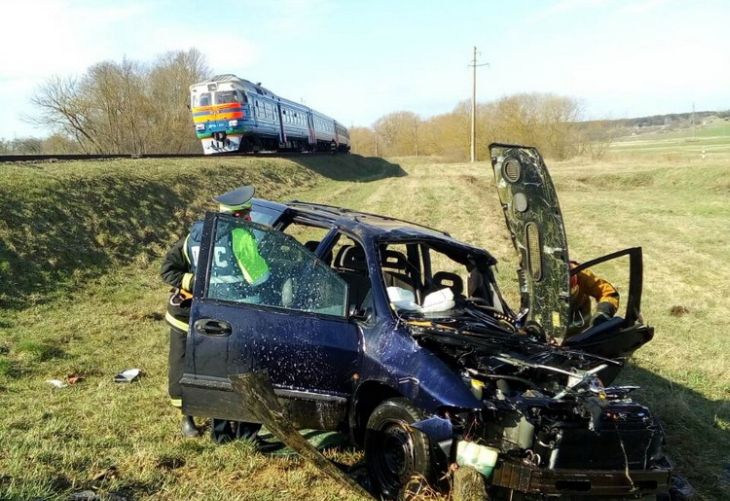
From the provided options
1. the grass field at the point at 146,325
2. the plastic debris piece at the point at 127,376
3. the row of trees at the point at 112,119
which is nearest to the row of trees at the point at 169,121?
the row of trees at the point at 112,119

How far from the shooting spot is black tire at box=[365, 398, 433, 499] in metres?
3.14

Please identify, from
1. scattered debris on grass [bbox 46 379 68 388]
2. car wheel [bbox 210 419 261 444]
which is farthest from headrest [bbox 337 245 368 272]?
scattered debris on grass [bbox 46 379 68 388]

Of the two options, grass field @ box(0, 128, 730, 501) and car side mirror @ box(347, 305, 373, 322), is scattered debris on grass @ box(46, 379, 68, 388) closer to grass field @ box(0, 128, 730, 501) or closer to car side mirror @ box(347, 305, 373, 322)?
grass field @ box(0, 128, 730, 501)

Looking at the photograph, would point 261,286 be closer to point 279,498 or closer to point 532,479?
point 279,498

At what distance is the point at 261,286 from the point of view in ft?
13.0

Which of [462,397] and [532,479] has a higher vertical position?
[462,397]

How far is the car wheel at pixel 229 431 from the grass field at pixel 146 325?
0.36 ft

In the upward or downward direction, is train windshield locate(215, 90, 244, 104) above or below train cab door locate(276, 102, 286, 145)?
above

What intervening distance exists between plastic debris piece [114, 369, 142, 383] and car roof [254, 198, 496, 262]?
198cm

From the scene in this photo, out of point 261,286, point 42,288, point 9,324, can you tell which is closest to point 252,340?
point 261,286

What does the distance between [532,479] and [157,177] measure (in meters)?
14.2

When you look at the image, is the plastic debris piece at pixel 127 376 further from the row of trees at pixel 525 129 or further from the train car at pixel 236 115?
the row of trees at pixel 525 129

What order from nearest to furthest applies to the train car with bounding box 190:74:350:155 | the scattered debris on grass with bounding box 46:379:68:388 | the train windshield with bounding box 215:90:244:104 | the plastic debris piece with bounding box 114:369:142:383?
1. the scattered debris on grass with bounding box 46:379:68:388
2. the plastic debris piece with bounding box 114:369:142:383
3. the train windshield with bounding box 215:90:244:104
4. the train car with bounding box 190:74:350:155

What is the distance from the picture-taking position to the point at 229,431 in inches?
170
